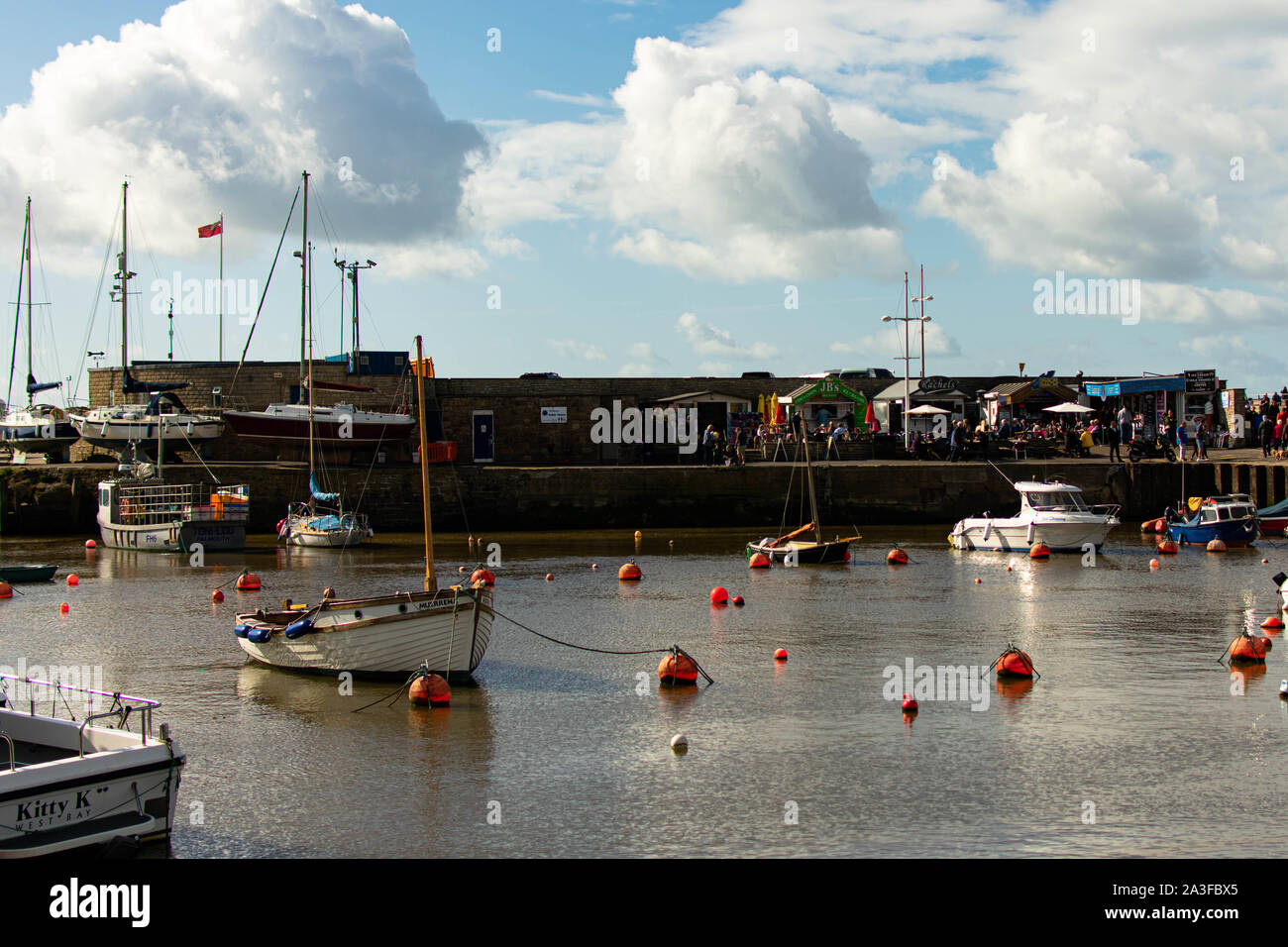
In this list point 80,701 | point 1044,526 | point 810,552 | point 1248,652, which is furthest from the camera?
point 1044,526

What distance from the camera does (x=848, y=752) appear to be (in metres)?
13.7

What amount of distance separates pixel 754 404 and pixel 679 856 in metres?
39.6

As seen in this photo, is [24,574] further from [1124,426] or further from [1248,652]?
[1124,426]

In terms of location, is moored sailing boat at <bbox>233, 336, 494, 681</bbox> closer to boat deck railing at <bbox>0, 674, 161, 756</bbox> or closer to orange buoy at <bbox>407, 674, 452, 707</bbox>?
orange buoy at <bbox>407, 674, 452, 707</bbox>

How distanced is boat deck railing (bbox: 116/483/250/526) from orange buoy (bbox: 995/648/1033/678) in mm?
25433

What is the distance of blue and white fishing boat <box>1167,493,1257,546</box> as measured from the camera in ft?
114

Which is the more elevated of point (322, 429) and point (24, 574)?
point (322, 429)

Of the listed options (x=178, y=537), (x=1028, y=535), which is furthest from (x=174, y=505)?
(x=1028, y=535)

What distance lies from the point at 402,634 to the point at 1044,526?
2319 centimetres

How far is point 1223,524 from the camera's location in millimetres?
34688

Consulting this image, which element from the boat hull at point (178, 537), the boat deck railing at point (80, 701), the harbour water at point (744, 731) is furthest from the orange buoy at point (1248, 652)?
the boat hull at point (178, 537)

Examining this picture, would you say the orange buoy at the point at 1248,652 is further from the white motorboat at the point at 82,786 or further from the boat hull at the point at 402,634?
the white motorboat at the point at 82,786

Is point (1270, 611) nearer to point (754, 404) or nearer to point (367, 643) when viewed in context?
point (367, 643)
